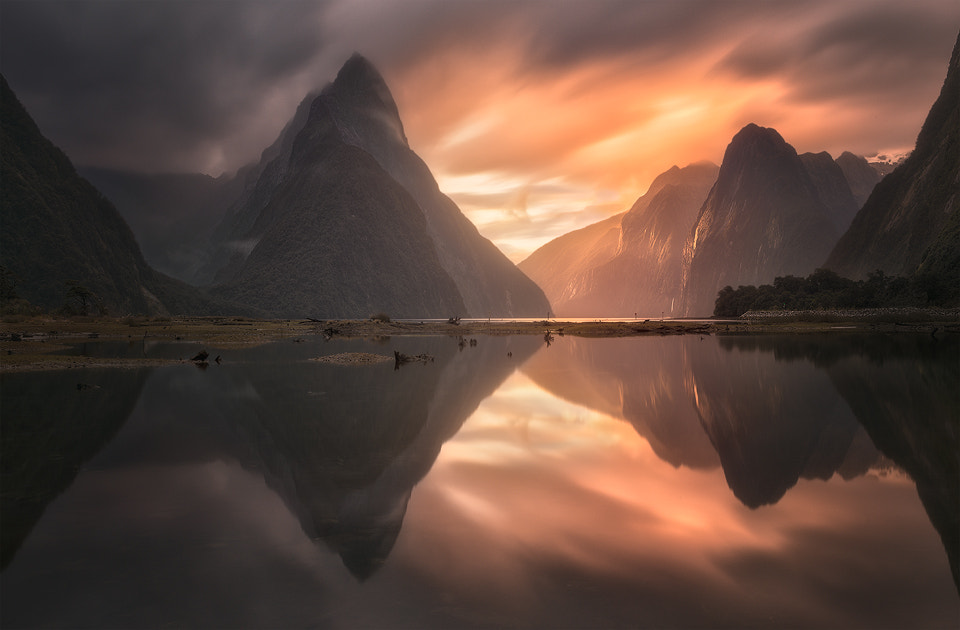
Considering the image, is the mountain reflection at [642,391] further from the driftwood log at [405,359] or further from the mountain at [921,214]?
the mountain at [921,214]

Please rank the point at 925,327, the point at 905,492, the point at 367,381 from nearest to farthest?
the point at 905,492 < the point at 367,381 < the point at 925,327

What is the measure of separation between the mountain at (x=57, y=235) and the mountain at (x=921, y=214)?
16220cm

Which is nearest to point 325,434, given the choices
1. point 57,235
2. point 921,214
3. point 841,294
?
point 841,294

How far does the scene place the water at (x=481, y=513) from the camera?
649cm

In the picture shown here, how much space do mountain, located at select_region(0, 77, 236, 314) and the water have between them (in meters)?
95.6

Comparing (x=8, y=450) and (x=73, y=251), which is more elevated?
(x=73, y=251)

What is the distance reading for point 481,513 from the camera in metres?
9.76

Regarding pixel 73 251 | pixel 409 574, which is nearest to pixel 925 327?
pixel 409 574

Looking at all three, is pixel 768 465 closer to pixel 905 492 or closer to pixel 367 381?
pixel 905 492

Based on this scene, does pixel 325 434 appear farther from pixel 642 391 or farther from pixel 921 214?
pixel 921 214

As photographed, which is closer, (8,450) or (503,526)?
(503,526)

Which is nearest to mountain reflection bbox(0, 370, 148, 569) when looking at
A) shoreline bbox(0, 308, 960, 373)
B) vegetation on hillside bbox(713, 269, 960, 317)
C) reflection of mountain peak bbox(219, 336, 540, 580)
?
reflection of mountain peak bbox(219, 336, 540, 580)

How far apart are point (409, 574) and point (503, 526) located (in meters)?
2.23

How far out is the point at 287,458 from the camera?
1365 cm
